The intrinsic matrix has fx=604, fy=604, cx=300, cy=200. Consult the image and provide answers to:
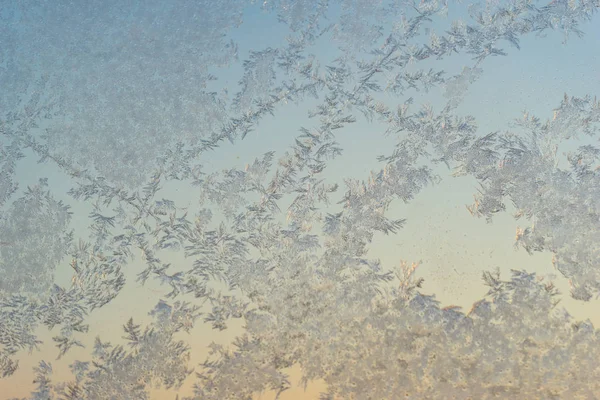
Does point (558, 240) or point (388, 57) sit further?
point (388, 57)

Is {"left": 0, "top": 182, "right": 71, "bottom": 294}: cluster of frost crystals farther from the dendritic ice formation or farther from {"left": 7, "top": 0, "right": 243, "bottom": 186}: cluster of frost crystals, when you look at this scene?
{"left": 7, "top": 0, "right": 243, "bottom": 186}: cluster of frost crystals

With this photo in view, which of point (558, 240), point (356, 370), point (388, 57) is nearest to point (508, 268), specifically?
point (558, 240)

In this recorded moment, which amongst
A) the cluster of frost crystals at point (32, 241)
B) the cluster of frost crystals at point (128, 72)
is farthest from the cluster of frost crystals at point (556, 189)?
the cluster of frost crystals at point (32, 241)

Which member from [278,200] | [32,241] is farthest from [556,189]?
[32,241]

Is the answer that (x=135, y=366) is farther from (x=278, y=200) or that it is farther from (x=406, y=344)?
(x=406, y=344)

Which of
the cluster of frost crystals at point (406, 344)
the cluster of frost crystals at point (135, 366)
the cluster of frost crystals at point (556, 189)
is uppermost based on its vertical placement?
the cluster of frost crystals at point (556, 189)

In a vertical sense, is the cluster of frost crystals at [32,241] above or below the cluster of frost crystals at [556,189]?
below

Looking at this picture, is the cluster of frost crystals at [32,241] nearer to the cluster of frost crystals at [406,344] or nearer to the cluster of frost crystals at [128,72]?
the cluster of frost crystals at [128,72]

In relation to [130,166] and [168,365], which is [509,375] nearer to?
[168,365]
